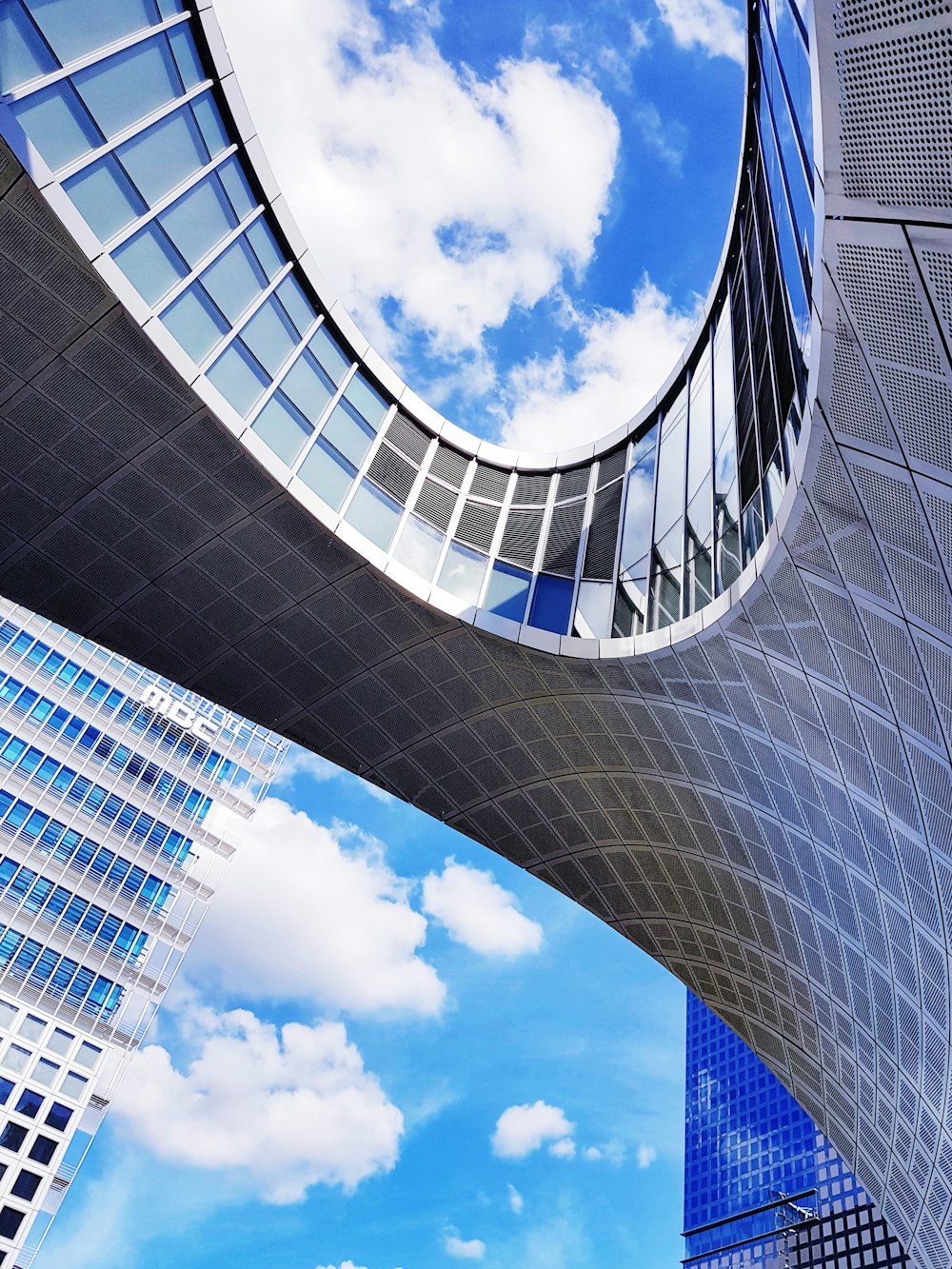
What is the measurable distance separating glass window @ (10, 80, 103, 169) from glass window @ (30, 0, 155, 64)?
65 cm

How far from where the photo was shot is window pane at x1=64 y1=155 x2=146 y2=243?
16719 millimetres

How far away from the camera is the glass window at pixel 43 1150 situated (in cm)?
6412

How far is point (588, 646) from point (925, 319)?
12190mm

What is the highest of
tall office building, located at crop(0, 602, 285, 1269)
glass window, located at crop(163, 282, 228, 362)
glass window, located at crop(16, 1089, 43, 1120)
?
tall office building, located at crop(0, 602, 285, 1269)

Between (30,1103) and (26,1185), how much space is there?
4614 mm

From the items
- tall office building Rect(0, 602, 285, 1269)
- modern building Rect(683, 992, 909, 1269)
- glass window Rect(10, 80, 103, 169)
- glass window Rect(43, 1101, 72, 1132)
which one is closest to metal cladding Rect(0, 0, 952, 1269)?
glass window Rect(10, 80, 103, 169)

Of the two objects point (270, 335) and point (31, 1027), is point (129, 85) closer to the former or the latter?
point (270, 335)

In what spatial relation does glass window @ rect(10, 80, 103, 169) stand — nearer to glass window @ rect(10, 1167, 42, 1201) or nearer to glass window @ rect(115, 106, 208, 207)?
glass window @ rect(115, 106, 208, 207)

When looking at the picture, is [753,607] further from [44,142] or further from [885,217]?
[44,142]

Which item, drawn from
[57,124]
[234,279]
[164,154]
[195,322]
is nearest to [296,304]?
[234,279]

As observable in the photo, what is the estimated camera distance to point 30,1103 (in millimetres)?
64688

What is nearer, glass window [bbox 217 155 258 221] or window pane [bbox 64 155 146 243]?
window pane [bbox 64 155 146 243]

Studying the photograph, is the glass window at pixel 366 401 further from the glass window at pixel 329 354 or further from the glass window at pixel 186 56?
the glass window at pixel 186 56

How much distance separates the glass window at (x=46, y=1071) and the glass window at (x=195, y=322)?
200 feet
